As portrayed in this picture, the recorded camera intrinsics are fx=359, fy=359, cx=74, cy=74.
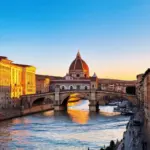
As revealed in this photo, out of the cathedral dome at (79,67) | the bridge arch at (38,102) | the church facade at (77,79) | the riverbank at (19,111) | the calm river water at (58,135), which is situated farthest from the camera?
the cathedral dome at (79,67)

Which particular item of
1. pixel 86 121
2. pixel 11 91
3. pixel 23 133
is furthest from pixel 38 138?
pixel 11 91

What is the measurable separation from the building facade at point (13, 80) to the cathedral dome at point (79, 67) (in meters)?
24.8

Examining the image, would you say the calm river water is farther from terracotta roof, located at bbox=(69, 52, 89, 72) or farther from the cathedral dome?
terracotta roof, located at bbox=(69, 52, 89, 72)

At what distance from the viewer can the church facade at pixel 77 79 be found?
6500 cm

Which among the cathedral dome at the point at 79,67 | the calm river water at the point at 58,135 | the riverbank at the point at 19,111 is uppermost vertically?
the cathedral dome at the point at 79,67

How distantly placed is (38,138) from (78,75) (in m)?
54.5

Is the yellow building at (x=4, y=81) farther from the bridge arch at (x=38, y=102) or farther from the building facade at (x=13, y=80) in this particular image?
the bridge arch at (x=38, y=102)

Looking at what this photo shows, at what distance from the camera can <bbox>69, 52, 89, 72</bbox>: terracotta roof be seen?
7394 centimetres

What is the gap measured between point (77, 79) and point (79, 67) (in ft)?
25.9

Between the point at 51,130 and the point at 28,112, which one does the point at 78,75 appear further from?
the point at 51,130

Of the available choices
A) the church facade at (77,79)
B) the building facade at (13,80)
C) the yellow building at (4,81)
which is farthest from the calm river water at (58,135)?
the church facade at (77,79)

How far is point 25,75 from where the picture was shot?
44.5 metres

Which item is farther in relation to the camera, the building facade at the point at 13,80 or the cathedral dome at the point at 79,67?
the cathedral dome at the point at 79,67

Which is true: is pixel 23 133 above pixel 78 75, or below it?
below
